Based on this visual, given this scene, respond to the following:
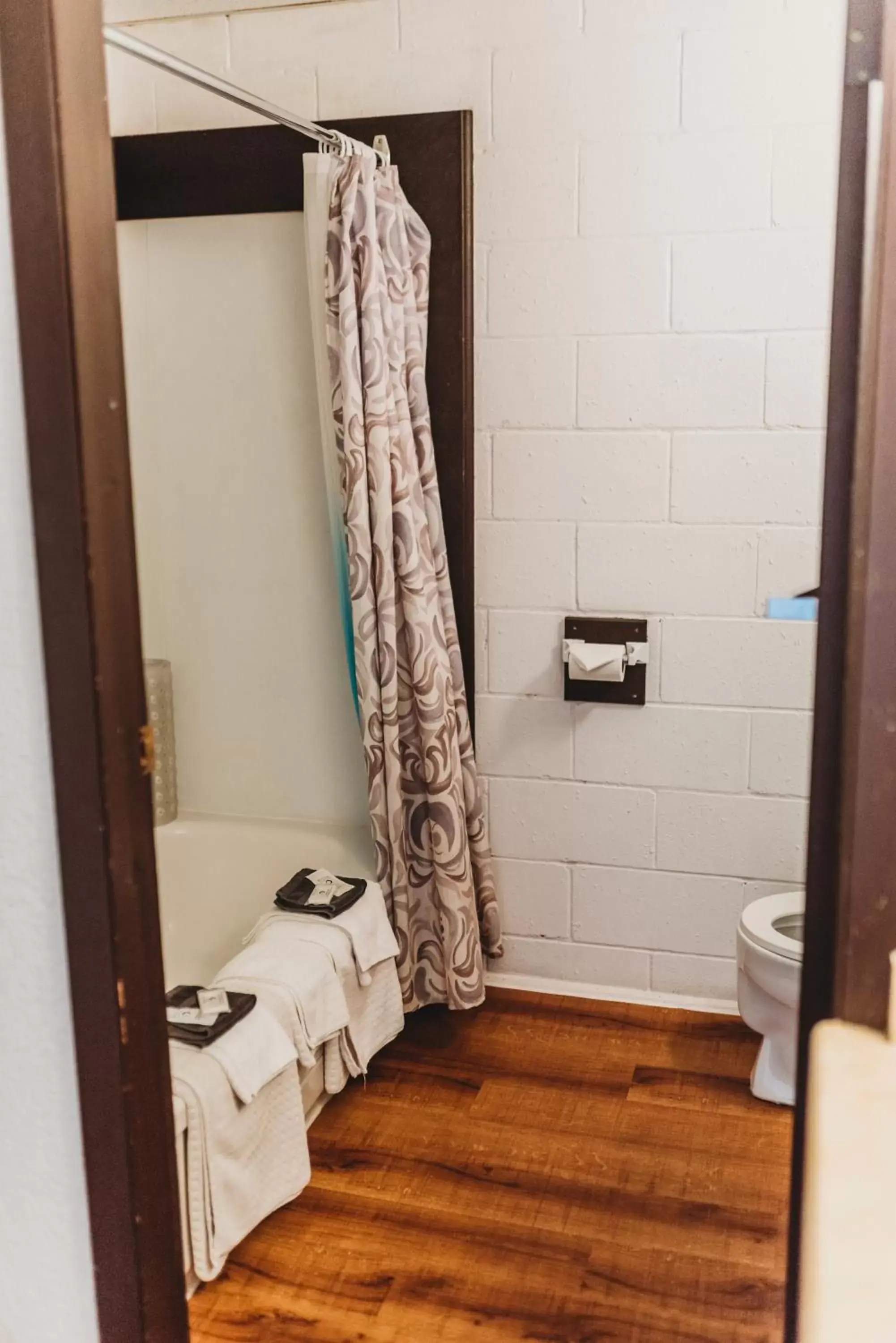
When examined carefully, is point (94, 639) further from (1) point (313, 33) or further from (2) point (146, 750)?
(1) point (313, 33)

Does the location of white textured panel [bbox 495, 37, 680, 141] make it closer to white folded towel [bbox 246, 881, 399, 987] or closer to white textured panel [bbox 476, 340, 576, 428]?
white textured panel [bbox 476, 340, 576, 428]

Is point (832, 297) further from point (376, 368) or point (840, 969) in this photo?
point (376, 368)

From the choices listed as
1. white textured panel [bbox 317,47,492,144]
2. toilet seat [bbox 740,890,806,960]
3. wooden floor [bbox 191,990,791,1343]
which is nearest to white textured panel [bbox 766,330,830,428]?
white textured panel [bbox 317,47,492,144]

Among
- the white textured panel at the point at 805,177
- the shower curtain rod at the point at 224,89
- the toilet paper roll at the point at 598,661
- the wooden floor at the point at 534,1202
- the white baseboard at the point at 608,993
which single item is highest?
the shower curtain rod at the point at 224,89

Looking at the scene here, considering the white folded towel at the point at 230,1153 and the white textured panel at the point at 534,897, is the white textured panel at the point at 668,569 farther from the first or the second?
the white folded towel at the point at 230,1153

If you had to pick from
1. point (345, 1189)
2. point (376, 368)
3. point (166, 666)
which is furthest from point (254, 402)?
point (345, 1189)

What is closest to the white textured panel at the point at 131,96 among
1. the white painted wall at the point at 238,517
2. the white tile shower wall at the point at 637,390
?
the white tile shower wall at the point at 637,390

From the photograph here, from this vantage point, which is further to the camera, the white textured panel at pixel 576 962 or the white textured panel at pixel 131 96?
the white textured panel at pixel 576 962

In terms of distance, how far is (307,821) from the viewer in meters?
2.96

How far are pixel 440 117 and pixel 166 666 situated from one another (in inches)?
55.8

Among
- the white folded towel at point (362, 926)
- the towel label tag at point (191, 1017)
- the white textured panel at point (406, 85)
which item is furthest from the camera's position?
the white textured panel at point (406, 85)

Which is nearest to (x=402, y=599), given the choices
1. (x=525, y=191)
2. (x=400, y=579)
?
(x=400, y=579)

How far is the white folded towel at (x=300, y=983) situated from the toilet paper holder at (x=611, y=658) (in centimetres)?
84

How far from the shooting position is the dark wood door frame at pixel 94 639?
1145mm
